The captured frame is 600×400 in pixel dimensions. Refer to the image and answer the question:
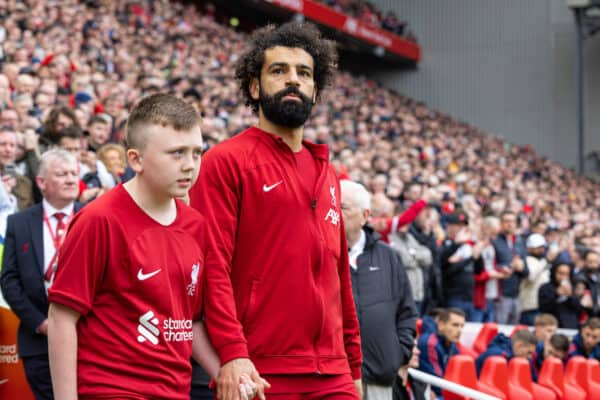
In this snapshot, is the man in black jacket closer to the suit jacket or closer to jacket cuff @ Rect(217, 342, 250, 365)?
the suit jacket

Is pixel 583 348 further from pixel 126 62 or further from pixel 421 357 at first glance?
pixel 126 62

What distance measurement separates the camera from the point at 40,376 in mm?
3930

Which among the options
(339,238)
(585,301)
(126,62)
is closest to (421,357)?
(339,238)

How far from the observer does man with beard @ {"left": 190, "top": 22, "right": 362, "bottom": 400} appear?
9.48 feet

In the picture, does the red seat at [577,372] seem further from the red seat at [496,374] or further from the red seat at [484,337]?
the red seat at [496,374]

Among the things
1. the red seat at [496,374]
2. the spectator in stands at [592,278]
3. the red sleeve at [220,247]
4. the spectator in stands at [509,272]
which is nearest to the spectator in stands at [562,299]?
the spectator in stands at [592,278]

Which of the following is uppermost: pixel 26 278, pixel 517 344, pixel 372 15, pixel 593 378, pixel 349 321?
pixel 372 15

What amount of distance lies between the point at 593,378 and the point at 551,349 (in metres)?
0.66

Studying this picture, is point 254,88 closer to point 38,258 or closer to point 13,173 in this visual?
point 38,258

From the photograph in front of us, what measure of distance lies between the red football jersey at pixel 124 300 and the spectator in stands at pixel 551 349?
18.1 ft

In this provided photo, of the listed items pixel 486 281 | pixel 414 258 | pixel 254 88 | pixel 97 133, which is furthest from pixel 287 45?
pixel 486 281

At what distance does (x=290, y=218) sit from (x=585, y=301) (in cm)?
736

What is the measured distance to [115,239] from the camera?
99.0 inches

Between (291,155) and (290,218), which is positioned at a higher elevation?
(291,155)
